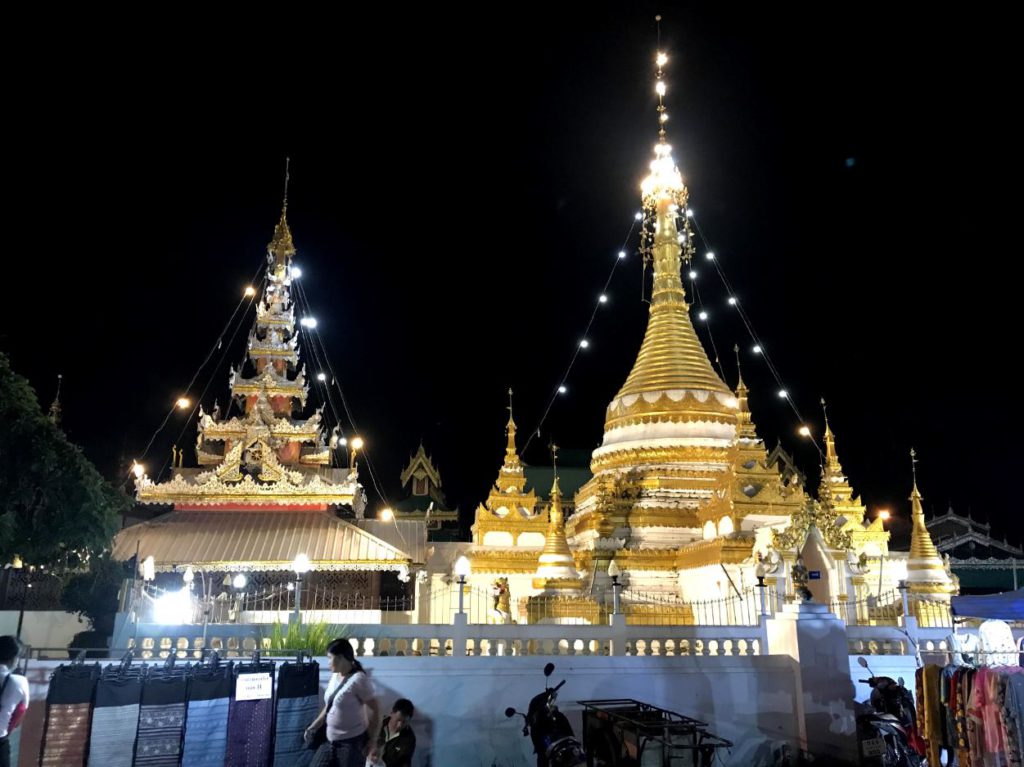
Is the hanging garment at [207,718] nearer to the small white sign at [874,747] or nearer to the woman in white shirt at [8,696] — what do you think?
the woman in white shirt at [8,696]

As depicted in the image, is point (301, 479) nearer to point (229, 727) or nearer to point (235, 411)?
point (235, 411)

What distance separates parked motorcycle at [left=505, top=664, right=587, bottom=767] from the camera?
7.35 m

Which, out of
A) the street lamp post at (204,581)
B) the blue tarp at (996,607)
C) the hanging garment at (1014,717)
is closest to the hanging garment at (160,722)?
the street lamp post at (204,581)

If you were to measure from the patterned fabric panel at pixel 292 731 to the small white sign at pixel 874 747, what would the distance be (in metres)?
6.23

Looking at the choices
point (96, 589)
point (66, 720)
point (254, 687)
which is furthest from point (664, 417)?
point (66, 720)

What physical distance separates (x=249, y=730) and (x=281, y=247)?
67.2 feet

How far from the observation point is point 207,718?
23.2 ft

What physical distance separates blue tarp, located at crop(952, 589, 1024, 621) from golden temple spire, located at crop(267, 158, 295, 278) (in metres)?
20.7

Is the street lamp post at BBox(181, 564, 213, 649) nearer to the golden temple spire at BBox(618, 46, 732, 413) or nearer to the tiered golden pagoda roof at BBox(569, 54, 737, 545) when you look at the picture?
the tiered golden pagoda roof at BBox(569, 54, 737, 545)

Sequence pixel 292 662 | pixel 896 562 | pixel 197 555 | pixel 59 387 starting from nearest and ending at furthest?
pixel 292 662
pixel 197 555
pixel 896 562
pixel 59 387

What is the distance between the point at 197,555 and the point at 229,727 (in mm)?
11181

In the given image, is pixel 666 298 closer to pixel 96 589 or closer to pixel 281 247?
pixel 281 247

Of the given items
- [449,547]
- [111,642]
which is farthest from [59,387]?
[111,642]

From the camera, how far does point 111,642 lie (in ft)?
29.7
